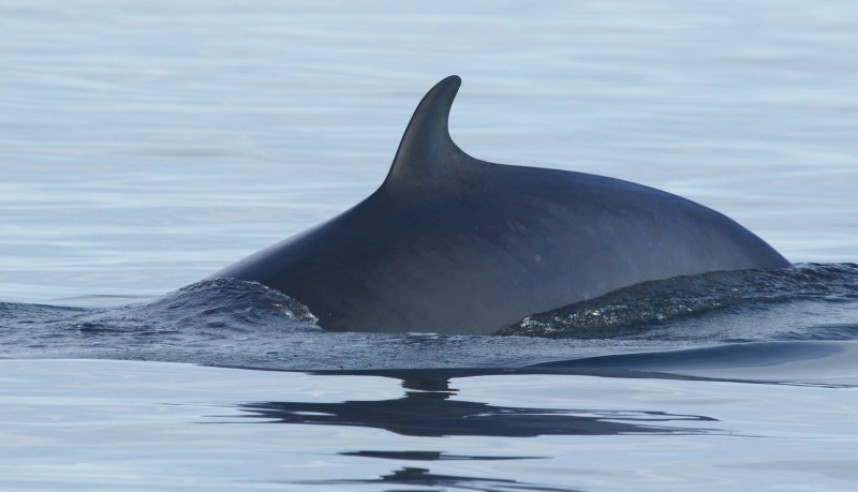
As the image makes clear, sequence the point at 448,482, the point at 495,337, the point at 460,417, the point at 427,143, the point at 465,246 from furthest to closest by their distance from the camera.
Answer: the point at 427,143 < the point at 465,246 < the point at 495,337 < the point at 460,417 < the point at 448,482

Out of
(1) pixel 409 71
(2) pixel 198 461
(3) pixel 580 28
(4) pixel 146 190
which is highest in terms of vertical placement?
(3) pixel 580 28

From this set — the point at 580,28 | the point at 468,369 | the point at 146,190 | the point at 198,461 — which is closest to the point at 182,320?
the point at 468,369

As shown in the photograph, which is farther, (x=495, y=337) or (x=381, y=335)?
(x=495, y=337)

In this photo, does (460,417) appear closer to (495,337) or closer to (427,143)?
(495,337)

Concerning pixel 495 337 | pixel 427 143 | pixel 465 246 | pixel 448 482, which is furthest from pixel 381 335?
pixel 448 482

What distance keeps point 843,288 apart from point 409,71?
1847 cm

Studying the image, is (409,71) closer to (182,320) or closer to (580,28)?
(580,28)

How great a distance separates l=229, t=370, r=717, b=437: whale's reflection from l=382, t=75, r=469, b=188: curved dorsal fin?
1879 millimetres

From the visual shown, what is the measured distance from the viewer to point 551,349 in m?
8.92

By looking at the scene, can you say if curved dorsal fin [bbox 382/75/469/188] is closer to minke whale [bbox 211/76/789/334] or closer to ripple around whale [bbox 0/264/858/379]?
minke whale [bbox 211/76/789/334]

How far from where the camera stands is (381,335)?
29.2 feet

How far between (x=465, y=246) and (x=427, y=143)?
556mm

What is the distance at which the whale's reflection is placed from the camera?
7.25 metres

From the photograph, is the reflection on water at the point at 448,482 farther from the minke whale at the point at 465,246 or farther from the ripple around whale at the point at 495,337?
the minke whale at the point at 465,246
